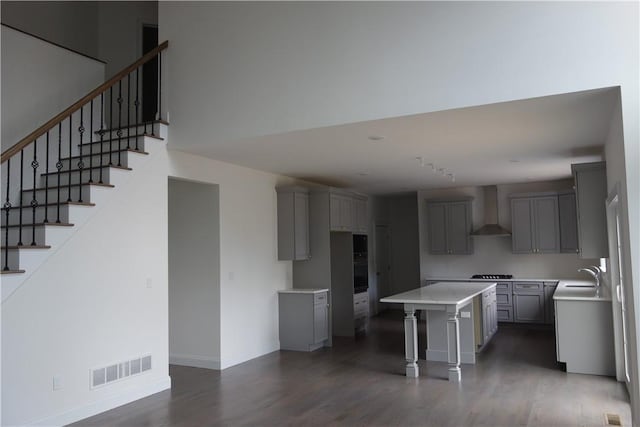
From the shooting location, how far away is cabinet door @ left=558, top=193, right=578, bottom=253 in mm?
9094

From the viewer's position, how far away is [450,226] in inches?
403

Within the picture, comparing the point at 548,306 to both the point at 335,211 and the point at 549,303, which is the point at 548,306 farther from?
the point at 335,211

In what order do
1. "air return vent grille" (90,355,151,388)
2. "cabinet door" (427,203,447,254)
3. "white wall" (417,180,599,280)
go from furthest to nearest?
"cabinet door" (427,203,447,254) < "white wall" (417,180,599,280) < "air return vent grille" (90,355,151,388)

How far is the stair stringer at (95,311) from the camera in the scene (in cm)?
422

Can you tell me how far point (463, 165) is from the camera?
24.4 ft

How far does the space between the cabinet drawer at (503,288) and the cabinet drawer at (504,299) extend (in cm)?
5

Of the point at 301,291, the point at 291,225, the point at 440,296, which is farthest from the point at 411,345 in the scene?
the point at 291,225

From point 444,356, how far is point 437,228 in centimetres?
415

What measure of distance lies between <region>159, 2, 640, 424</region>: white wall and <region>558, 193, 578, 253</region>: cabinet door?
17.3ft

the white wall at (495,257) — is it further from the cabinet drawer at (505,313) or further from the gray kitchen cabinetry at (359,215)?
the gray kitchen cabinetry at (359,215)

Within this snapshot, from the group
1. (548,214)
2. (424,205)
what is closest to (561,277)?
(548,214)

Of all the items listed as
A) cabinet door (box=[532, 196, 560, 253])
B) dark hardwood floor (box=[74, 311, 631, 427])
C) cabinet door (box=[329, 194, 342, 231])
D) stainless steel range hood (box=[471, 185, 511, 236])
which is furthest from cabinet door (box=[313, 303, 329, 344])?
cabinet door (box=[532, 196, 560, 253])

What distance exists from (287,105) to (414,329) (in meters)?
2.93

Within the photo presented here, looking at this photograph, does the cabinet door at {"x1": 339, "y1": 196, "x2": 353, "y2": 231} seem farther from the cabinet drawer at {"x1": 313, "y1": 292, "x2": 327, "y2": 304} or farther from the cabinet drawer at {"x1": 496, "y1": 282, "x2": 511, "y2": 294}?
the cabinet drawer at {"x1": 496, "y1": 282, "x2": 511, "y2": 294}
